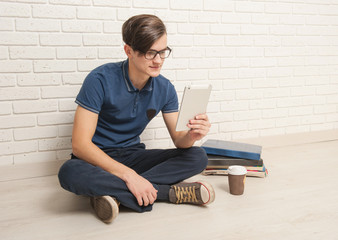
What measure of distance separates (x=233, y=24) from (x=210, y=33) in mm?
201

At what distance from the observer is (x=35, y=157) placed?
7.38ft

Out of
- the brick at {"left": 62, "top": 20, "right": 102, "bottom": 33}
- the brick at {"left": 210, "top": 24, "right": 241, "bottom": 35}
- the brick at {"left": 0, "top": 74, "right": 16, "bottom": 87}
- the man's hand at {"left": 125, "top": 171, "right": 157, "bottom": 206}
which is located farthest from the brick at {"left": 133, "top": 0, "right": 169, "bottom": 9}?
the man's hand at {"left": 125, "top": 171, "right": 157, "bottom": 206}

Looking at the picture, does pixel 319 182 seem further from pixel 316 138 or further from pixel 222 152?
pixel 316 138

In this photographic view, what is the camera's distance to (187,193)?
5.65ft

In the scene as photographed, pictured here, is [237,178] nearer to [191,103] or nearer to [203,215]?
[203,215]

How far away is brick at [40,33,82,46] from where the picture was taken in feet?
7.06

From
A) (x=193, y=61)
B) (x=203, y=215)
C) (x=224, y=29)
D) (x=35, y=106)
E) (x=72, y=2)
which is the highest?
(x=72, y=2)

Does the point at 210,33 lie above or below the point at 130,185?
above

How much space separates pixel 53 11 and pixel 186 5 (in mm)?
877

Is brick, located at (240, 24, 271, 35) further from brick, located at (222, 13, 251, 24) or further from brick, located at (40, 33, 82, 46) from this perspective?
brick, located at (40, 33, 82, 46)

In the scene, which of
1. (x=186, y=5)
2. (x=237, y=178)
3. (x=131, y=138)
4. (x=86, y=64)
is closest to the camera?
(x=237, y=178)

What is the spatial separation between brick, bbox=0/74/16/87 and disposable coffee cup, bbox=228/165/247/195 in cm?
133

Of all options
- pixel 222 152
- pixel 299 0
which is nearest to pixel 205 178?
pixel 222 152

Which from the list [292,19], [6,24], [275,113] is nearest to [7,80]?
[6,24]
